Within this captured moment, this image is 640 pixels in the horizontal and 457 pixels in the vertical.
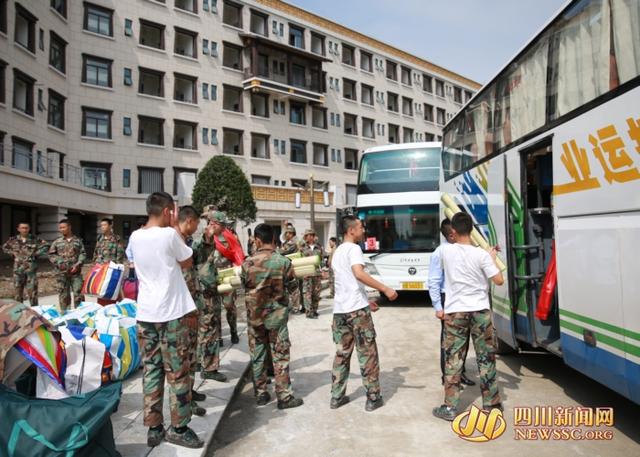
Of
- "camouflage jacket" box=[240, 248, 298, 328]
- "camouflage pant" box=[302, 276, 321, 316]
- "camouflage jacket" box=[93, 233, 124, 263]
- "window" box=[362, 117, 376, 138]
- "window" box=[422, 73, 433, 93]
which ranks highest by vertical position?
"window" box=[422, 73, 433, 93]

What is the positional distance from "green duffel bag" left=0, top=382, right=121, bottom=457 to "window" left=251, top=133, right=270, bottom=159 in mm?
31959

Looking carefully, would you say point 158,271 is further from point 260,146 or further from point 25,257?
point 260,146

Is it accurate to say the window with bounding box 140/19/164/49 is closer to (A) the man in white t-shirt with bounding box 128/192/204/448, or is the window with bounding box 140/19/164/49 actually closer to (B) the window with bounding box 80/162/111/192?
(B) the window with bounding box 80/162/111/192

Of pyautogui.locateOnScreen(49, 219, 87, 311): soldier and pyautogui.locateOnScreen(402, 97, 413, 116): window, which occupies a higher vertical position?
pyautogui.locateOnScreen(402, 97, 413, 116): window

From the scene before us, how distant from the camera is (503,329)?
610 cm

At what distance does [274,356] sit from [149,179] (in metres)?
26.4

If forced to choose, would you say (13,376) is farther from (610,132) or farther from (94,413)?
(610,132)

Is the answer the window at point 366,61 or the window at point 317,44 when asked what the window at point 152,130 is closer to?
the window at point 317,44

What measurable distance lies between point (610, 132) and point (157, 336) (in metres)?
4.03

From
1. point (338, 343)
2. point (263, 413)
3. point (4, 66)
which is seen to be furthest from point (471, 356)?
point (4, 66)

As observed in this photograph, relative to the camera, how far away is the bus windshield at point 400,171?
1195 cm

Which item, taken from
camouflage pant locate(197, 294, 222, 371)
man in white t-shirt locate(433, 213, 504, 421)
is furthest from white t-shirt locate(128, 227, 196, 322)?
man in white t-shirt locate(433, 213, 504, 421)

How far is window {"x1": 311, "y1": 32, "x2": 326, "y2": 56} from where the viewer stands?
37.9 m

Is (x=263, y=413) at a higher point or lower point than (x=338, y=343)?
lower
